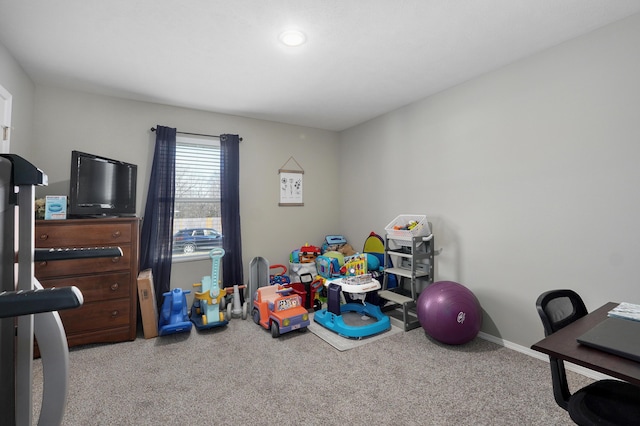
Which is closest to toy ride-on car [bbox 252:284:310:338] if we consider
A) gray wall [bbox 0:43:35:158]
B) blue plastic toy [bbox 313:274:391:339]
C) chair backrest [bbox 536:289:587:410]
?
blue plastic toy [bbox 313:274:391:339]

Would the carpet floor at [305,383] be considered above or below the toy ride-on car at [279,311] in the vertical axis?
below

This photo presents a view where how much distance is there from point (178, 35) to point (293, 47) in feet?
2.79

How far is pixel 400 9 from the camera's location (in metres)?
1.93

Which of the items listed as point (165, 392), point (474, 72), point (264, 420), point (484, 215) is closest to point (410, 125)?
point (474, 72)

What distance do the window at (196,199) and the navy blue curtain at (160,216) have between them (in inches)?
6.3

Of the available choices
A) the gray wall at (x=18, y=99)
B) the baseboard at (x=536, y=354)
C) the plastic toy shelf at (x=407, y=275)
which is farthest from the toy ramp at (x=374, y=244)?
the gray wall at (x=18, y=99)

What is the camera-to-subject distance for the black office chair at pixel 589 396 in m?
1.06

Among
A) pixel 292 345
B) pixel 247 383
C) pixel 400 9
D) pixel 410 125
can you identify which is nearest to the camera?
→ pixel 400 9

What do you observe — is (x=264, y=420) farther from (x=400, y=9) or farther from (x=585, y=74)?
(x=585, y=74)

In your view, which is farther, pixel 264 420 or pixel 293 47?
pixel 293 47

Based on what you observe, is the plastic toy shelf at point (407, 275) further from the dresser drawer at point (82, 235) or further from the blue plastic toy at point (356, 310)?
the dresser drawer at point (82, 235)

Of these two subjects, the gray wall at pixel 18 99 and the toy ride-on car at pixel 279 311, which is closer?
the gray wall at pixel 18 99

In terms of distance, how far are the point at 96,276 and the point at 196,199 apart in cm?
137

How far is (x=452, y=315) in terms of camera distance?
2516 mm
